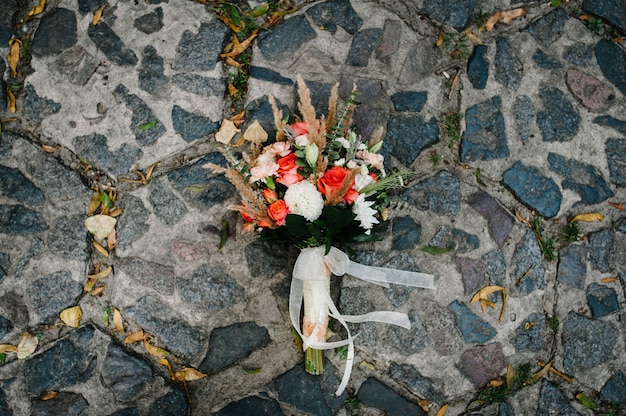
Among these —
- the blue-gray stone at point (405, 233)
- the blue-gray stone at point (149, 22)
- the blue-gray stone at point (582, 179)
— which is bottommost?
the blue-gray stone at point (405, 233)

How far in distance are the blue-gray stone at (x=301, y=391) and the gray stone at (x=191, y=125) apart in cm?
150

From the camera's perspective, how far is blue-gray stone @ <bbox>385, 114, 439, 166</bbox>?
3.66 m

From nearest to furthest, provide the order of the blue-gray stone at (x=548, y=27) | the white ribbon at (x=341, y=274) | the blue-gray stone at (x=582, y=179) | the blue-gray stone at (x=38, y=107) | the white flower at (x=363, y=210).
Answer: the white flower at (x=363, y=210)
the white ribbon at (x=341, y=274)
the blue-gray stone at (x=38, y=107)
the blue-gray stone at (x=582, y=179)
the blue-gray stone at (x=548, y=27)

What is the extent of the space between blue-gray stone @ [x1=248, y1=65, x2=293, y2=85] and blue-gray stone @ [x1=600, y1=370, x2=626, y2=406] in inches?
104

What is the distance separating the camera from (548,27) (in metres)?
3.87

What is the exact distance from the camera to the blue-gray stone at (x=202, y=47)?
12.1 feet

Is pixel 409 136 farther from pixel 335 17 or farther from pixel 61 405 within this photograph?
pixel 61 405

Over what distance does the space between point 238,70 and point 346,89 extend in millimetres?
669

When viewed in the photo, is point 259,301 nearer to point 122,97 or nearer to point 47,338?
point 47,338

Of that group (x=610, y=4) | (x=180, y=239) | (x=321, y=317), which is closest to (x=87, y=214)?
(x=180, y=239)

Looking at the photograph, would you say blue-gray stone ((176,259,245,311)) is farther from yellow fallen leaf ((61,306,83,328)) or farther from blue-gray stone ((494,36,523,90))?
blue-gray stone ((494,36,523,90))

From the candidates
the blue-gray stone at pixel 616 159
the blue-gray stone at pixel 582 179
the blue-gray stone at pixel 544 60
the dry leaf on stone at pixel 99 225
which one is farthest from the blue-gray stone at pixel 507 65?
the dry leaf on stone at pixel 99 225

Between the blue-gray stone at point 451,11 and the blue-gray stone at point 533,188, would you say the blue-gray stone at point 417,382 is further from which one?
the blue-gray stone at point 451,11

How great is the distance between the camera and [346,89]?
3.70 metres
